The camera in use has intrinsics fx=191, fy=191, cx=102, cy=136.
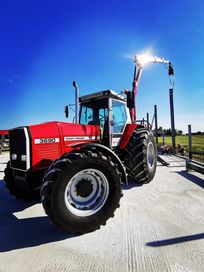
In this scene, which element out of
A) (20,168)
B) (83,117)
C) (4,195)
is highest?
(83,117)

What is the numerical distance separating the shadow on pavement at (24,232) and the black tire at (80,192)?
22 centimetres

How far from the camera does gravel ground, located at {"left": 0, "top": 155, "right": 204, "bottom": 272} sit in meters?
1.92

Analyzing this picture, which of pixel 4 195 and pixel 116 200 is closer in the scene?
pixel 116 200

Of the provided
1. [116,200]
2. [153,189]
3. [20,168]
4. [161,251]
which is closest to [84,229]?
[116,200]

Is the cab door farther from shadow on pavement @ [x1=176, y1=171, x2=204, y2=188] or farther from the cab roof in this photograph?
shadow on pavement @ [x1=176, y1=171, x2=204, y2=188]

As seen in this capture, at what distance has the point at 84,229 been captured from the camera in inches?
98.9

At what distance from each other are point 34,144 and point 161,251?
7.35ft

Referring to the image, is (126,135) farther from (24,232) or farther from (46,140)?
(24,232)

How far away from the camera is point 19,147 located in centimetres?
311

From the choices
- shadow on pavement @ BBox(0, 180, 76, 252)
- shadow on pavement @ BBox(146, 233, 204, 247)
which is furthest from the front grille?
shadow on pavement @ BBox(146, 233, 204, 247)

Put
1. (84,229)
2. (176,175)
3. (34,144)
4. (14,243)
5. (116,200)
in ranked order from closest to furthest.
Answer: (14,243) < (84,229) < (116,200) < (34,144) < (176,175)

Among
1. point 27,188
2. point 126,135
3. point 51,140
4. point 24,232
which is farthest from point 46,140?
point 126,135

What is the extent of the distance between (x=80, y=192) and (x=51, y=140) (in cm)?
101

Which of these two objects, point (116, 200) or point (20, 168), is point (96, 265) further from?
point (20, 168)
